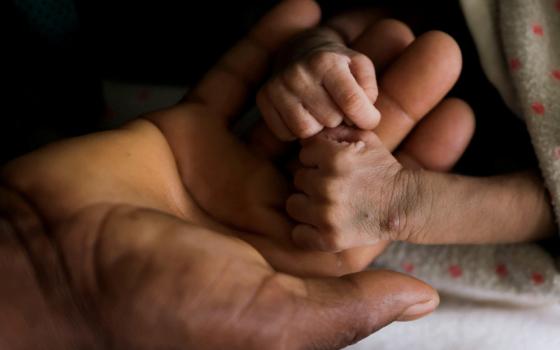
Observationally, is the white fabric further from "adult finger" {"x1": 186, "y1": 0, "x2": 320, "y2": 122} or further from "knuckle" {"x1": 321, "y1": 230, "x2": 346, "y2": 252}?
"adult finger" {"x1": 186, "y1": 0, "x2": 320, "y2": 122}

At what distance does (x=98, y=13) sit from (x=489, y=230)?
0.63 meters

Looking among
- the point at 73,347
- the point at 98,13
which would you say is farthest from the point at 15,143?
the point at 73,347

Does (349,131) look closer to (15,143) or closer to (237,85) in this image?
(237,85)

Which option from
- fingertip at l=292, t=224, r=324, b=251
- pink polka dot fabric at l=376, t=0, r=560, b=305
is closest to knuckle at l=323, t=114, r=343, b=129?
fingertip at l=292, t=224, r=324, b=251

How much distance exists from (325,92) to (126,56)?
432 mm

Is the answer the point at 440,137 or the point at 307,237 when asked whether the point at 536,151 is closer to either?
the point at 440,137

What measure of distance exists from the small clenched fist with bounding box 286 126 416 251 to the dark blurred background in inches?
8.5

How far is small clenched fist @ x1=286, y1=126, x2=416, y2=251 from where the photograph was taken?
A: 0.58 meters

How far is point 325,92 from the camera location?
23.3 inches

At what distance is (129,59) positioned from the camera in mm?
895

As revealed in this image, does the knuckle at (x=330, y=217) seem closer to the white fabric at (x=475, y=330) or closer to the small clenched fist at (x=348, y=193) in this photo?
the small clenched fist at (x=348, y=193)

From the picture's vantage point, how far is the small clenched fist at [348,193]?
582mm

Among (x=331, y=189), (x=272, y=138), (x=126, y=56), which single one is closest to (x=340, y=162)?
(x=331, y=189)

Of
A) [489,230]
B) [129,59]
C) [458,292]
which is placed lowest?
[458,292]
